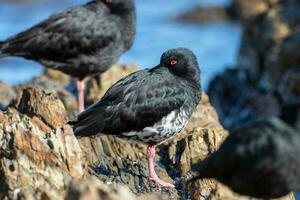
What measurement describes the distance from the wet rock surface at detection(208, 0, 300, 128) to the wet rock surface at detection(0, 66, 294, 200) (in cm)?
407

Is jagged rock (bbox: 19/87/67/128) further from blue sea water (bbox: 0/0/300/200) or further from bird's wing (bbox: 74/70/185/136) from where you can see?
blue sea water (bbox: 0/0/300/200)

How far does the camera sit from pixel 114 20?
40.4ft

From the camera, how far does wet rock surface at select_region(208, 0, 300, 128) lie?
48.6 ft

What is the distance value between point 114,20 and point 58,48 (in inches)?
39.6

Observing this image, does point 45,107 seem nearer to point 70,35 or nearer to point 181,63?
point 181,63

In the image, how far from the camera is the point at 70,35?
1211 cm

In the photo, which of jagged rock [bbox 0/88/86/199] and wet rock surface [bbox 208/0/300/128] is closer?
jagged rock [bbox 0/88/86/199]

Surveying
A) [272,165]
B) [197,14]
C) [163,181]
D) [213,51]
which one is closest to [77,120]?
[163,181]

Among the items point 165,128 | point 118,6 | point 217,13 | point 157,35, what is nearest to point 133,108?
point 165,128

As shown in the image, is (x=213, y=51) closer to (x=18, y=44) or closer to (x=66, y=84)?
(x=66, y=84)

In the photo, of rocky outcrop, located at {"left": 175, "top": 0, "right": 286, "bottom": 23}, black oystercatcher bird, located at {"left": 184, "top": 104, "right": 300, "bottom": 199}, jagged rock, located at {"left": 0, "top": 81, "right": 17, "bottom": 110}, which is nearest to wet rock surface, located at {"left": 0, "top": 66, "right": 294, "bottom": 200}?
black oystercatcher bird, located at {"left": 184, "top": 104, "right": 300, "bottom": 199}

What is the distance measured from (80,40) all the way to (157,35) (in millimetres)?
17153

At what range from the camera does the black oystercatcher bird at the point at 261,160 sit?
6926 mm

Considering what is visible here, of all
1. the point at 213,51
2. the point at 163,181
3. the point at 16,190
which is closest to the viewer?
the point at 16,190
